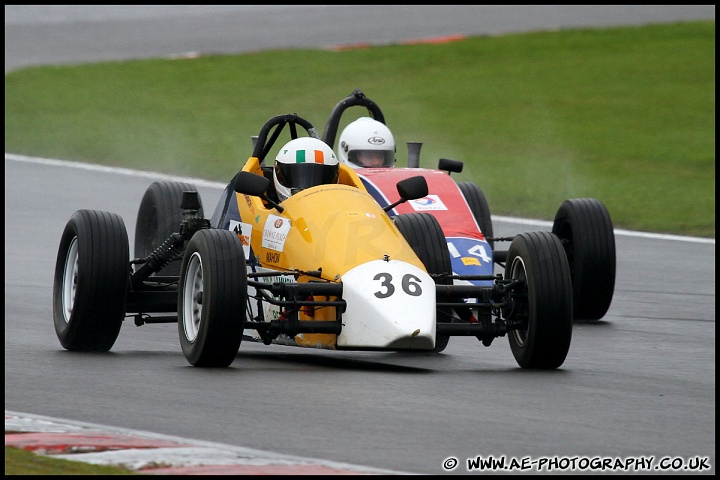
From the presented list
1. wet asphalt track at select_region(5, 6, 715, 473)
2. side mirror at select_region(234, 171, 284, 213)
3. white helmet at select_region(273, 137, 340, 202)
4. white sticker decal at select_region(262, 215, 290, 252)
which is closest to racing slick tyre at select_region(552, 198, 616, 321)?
wet asphalt track at select_region(5, 6, 715, 473)

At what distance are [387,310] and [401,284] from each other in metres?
0.25

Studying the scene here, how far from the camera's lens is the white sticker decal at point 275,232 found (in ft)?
32.4

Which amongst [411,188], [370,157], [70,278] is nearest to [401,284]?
[411,188]

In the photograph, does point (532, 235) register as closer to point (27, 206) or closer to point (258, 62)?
point (27, 206)

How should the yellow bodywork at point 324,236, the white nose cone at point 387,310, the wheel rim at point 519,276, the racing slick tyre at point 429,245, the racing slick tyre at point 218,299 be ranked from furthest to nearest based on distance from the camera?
1. the racing slick tyre at point 429,245
2. the wheel rim at point 519,276
3. the yellow bodywork at point 324,236
4. the racing slick tyre at point 218,299
5. the white nose cone at point 387,310

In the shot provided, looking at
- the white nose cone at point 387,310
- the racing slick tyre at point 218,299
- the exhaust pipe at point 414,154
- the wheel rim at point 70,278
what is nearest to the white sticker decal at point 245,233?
the racing slick tyre at point 218,299

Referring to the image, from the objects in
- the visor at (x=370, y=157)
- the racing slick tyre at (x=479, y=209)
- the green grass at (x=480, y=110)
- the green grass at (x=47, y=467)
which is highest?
the green grass at (x=480, y=110)

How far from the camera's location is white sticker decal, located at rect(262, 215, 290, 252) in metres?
9.88

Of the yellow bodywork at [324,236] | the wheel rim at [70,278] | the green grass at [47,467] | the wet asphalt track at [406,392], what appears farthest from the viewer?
the wheel rim at [70,278]

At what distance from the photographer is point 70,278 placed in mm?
10742

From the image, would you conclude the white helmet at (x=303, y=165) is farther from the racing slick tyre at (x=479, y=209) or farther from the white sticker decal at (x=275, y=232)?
the racing slick tyre at (x=479, y=209)

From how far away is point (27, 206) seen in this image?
2006 centimetres

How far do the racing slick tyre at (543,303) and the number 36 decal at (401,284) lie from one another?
735 millimetres

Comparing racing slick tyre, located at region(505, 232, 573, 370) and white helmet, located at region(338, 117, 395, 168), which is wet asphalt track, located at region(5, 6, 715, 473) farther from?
white helmet, located at region(338, 117, 395, 168)
